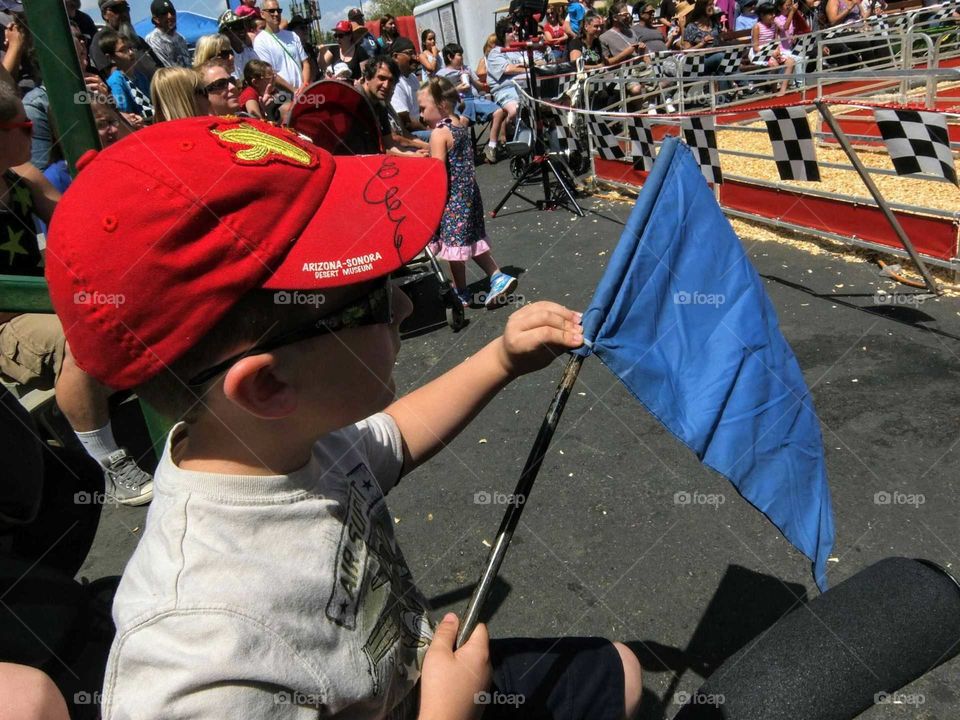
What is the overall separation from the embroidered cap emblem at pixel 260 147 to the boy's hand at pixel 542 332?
578 mm

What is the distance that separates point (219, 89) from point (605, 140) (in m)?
4.35

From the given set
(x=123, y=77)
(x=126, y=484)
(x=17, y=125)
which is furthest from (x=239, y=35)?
(x=17, y=125)

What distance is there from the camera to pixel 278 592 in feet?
3.37

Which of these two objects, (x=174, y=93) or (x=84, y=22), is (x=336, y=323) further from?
(x=84, y=22)

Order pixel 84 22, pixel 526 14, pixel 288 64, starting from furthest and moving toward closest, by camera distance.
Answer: pixel 288 64 < pixel 526 14 < pixel 84 22

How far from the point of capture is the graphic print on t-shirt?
114 cm

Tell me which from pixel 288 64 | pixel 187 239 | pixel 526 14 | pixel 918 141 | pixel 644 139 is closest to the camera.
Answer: pixel 187 239

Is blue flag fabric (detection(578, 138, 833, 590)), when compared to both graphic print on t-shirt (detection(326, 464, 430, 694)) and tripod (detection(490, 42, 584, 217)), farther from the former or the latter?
tripod (detection(490, 42, 584, 217))

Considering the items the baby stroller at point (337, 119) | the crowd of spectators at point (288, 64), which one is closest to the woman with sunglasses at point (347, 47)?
the crowd of spectators at point (288, 64)

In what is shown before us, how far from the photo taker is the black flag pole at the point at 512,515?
1.34m

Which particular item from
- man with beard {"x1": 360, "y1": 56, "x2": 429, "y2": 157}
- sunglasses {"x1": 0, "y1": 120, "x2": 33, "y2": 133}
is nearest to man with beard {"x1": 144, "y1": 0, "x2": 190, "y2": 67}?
man with beard {"x1": 360, "y1": 56, "x2": 429, "y2": 157}

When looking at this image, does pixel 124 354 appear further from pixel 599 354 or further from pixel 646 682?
pixel 646 682

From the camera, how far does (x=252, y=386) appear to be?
106 centimetres

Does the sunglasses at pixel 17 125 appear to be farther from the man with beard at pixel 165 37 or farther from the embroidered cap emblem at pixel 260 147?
the man with beard at pixel 165 37
